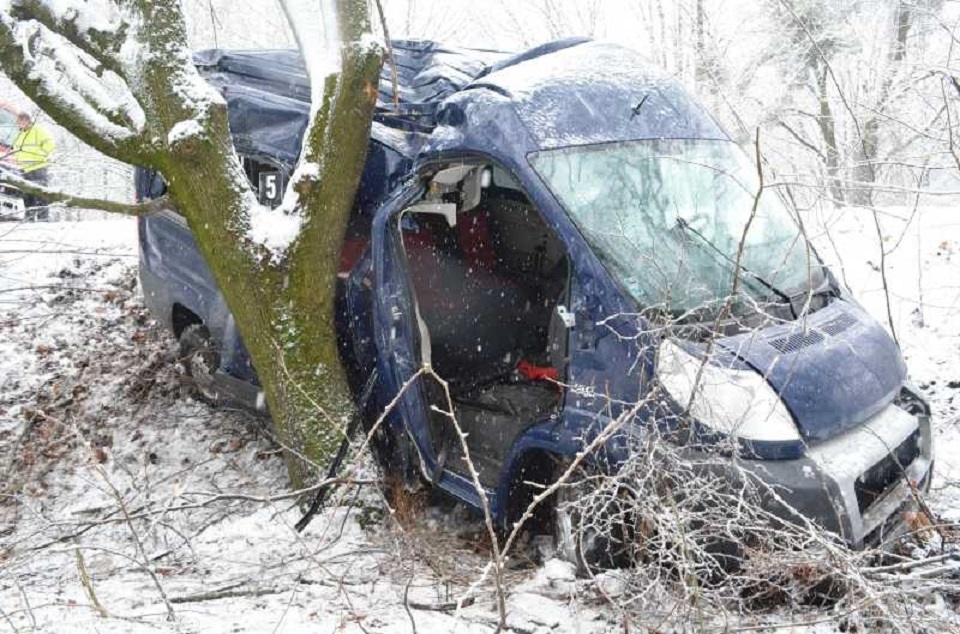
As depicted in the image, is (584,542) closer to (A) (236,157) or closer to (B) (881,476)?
(B) (881,476)

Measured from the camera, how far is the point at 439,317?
16.6 feet

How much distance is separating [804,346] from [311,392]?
2634 mm

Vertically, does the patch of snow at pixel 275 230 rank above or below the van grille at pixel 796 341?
above

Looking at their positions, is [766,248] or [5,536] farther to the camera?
[5,536]

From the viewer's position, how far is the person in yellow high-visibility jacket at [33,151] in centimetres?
534

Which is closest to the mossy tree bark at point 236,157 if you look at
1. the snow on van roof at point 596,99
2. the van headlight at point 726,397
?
the snow on van roof at point 596,99

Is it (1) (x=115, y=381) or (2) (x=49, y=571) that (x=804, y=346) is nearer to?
(2) (x=49, y=571)

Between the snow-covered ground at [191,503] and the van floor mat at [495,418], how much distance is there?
0.38m

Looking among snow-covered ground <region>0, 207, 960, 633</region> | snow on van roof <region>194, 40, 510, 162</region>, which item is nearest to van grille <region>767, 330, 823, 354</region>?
snow-covered ground <region>0, 207, 960, 633</region>

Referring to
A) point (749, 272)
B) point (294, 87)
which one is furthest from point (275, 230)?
point (749, 272)

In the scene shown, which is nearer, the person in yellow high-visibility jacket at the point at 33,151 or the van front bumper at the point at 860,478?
the van front bumper at the point at 860,478

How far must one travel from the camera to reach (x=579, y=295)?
378cm

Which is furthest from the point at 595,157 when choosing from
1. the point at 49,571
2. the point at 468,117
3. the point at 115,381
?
the point at 115,381

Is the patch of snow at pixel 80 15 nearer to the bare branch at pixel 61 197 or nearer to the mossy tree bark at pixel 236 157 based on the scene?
the mossy tree bark at pixel 236 157
